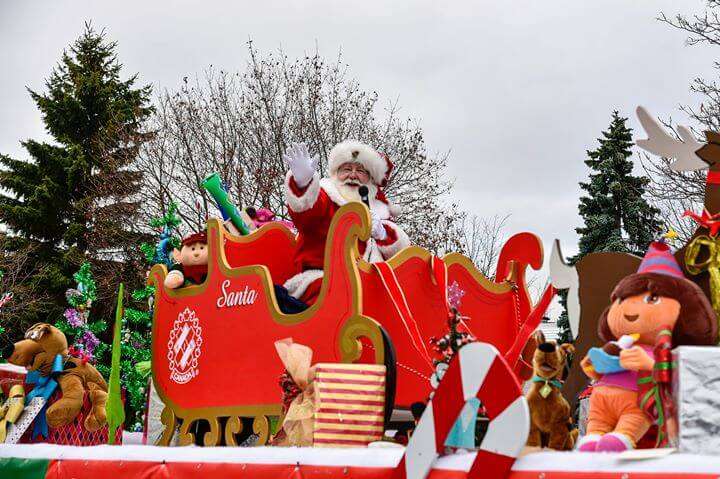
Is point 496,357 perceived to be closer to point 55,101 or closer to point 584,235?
point 584,235

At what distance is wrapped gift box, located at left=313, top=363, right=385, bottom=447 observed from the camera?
4.01 m

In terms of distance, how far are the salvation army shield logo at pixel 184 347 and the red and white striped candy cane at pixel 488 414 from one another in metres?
3.45

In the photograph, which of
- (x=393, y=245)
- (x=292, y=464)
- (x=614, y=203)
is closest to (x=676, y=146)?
(x=292, y=464)

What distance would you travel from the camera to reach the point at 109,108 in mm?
23484

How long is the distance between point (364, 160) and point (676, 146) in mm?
3478

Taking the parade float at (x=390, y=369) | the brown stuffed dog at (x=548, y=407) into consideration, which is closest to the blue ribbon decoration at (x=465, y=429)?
the parade float at (x=390, y=369)

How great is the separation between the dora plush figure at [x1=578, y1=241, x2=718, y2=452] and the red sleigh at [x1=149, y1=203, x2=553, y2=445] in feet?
5.38

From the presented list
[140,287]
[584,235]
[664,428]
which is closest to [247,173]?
[140,287]

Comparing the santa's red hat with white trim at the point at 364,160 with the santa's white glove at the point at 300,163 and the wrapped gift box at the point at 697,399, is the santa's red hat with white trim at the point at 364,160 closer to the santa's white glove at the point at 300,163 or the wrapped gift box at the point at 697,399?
the santa's white glove at the point at 300,163

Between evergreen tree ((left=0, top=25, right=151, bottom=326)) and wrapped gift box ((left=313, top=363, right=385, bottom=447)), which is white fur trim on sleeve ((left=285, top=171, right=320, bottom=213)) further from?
evergreen tree ((left=0, top=25, right=151, bottom=326))

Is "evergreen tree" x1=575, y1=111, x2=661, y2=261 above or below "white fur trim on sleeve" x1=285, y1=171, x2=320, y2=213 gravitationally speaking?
above

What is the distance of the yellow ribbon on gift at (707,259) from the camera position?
371 cm

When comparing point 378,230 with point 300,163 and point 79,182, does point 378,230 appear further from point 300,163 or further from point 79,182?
point 79,182

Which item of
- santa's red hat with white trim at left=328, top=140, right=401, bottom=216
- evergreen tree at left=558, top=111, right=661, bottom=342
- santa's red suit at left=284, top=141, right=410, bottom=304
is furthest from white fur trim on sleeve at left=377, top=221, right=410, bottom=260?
evergreen tree at left=558, top=111, right=661, bottom=342
